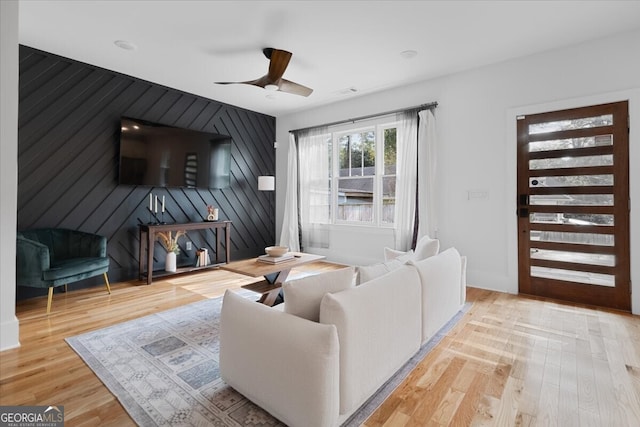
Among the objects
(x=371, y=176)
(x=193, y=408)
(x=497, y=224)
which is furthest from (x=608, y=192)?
(x=193, y=408)

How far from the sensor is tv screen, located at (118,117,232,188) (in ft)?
13.8

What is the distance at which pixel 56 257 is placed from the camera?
3568 millimetres

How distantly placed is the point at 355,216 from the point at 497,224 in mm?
2222

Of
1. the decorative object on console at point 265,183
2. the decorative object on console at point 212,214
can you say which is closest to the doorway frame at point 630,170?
the decorative object on console at point 265,183

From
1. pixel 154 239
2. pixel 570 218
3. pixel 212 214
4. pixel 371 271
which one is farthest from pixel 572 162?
pixel 154 239

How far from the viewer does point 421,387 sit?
188 centimetres

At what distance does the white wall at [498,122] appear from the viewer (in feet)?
10.3

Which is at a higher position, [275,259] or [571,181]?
[571,181]

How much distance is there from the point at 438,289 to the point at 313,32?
2749mm

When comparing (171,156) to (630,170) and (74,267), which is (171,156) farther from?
(630,170)

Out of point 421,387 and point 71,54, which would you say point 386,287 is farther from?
point 71,54

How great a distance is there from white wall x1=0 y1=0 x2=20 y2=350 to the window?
414cm

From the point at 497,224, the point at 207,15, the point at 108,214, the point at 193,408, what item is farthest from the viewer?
the point at 108,214

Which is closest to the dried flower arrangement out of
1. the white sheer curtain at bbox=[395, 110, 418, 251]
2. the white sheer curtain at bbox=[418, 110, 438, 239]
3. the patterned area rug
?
the patterned area rug
